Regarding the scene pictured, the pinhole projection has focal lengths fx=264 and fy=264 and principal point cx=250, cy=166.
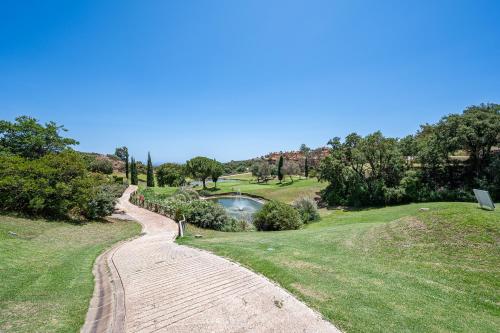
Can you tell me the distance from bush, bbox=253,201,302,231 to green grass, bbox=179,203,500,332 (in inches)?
351

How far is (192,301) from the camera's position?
6.34 m

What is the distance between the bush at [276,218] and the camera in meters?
22.0

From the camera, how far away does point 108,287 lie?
25.0 feet

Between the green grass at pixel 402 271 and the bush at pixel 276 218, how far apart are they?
29.3ft

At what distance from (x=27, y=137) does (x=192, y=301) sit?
32382 millimetres

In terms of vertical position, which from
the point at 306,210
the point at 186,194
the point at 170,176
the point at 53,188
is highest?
the point at 170,176

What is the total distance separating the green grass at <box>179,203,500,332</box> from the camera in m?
5.57

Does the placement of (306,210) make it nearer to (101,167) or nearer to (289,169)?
(289,169)

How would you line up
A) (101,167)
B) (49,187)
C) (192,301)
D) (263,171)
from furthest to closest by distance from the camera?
(263,171) < (101,167) < (49,187) < (192,301)

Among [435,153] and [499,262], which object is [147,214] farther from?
[435,153]

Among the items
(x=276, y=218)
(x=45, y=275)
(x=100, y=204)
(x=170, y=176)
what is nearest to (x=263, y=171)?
(x=170, y=176)

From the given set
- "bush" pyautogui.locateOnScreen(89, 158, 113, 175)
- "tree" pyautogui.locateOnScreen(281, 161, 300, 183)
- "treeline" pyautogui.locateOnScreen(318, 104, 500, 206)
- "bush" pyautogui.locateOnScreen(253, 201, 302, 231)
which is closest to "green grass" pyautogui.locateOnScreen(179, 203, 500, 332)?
"bush" pyautogui.locateOnScreen(253, 201, 302, 231)

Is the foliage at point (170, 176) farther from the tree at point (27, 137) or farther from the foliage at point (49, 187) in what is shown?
the foliage at point (49, 187)

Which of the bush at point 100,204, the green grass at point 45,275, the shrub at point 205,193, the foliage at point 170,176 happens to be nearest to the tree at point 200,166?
the foliage at point 170,176
